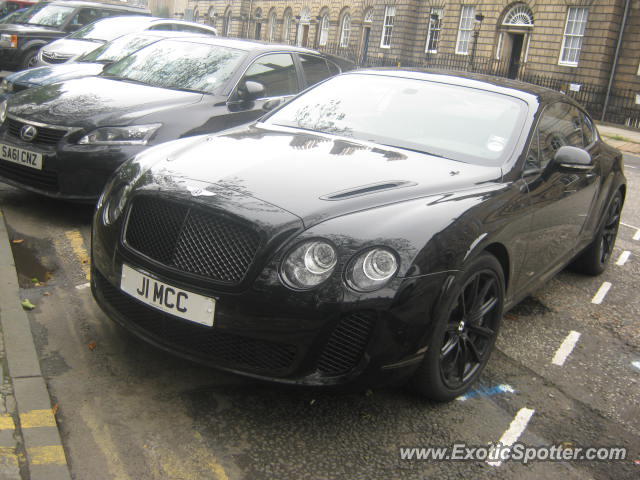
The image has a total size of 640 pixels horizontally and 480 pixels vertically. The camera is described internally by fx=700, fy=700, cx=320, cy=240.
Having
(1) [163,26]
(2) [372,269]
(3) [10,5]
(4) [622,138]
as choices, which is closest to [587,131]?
(2) [372,269]

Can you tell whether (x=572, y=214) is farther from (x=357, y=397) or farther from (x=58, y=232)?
(x=58, y=232)

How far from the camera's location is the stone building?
1201 inches

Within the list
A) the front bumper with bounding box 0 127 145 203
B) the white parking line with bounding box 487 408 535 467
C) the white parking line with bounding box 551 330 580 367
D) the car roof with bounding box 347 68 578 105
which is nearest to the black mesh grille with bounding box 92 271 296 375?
the white parking line with bounding box 487 408 535 467

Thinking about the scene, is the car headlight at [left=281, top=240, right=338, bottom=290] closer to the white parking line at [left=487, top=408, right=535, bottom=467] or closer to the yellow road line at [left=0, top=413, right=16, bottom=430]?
the white parking line at [left=487, top=408, right=535, bottom=467]

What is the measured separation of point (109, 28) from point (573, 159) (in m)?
9.09

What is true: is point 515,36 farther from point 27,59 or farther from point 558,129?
point 558,129

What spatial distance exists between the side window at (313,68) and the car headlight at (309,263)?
16.5 ft

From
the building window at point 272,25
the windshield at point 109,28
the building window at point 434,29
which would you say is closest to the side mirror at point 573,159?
the windshield at point 109,28

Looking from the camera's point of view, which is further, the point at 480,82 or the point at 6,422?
the point at 480,82

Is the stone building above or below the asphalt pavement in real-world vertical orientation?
above

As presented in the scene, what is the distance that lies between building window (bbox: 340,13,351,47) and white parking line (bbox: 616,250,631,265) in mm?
44780

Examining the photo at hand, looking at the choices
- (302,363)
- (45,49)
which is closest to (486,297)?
(302,363)

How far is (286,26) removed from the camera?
5744 centimetres

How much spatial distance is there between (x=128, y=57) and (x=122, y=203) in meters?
4.28
